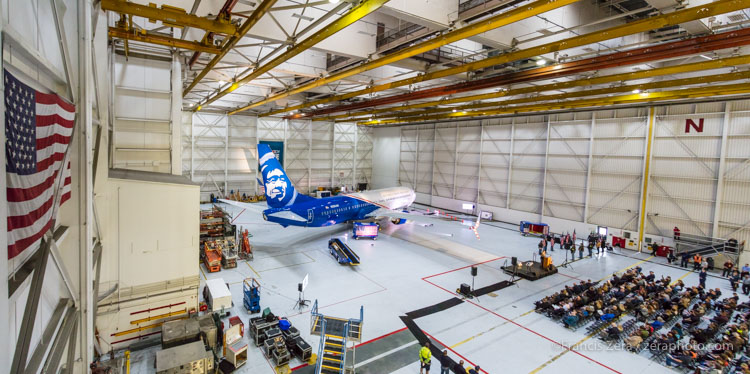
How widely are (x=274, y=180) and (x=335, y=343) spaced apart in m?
15.5

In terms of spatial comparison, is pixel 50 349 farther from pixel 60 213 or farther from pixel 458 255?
pixel 458 255

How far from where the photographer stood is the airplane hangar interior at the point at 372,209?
5.71m

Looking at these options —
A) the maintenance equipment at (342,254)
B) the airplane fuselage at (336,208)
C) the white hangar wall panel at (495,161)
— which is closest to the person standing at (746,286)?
the white hangar wall panel at (495,161)

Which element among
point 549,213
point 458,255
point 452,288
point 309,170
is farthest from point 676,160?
point 309,170

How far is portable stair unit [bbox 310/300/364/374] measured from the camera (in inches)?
423

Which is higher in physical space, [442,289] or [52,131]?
[52,131]

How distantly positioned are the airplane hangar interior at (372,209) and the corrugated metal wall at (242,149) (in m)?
11.1

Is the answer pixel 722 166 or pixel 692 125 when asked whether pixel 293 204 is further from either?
pixel 722 166

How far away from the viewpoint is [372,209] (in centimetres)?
3152

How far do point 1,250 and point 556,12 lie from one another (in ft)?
50.6

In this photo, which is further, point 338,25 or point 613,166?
point 613,166

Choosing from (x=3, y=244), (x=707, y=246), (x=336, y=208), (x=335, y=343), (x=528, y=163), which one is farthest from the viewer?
(x=528, y=163)

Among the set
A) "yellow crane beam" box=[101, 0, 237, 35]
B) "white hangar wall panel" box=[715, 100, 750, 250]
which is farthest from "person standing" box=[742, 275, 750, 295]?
"yellow crane beam" box=[101, 0, 237, 35]

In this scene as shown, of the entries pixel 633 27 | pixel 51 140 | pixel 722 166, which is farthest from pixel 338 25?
pixel 722 166
